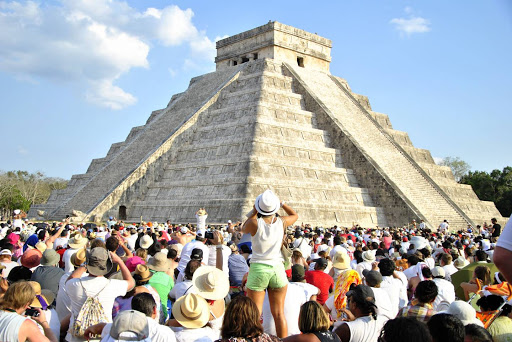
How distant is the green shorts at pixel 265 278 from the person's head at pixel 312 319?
1247 millimetres

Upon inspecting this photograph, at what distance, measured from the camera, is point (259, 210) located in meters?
5.93

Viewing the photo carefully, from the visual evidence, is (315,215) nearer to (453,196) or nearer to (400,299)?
(453,196)

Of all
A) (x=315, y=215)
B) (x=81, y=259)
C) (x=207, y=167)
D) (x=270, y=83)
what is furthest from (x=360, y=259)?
(x=270, y=83)

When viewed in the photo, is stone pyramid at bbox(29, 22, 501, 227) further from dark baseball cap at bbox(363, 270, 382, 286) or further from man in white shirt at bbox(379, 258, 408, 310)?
dark baseball cap at bbox(363, 270, 382, 286)

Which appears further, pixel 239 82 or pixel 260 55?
pixel 260 55

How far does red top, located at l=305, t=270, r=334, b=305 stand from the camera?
729cm

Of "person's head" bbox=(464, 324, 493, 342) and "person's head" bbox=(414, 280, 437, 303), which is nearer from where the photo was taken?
"person's head" bbox=(464, 324, 493, 342)

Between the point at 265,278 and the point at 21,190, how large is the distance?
63743 millimetres

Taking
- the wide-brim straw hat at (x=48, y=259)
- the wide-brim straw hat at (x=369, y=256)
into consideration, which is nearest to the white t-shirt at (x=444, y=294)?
the wide-brim straw hat at (x=369, y=256)

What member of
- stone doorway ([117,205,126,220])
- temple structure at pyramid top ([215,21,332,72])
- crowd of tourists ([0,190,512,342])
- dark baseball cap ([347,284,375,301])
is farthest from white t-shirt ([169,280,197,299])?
temple structure at pyramid top ([215,21,332,72])

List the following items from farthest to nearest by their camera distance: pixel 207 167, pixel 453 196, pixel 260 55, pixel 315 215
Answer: pixel 260 55
pixel 453 196
pixel 207 167
pixel 315 215

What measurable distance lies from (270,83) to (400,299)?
89.6 ft

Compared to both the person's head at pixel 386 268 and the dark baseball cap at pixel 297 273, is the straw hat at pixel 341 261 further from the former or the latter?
the dark baseball cap at pixel 297 273

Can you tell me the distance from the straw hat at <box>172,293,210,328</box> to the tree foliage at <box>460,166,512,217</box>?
45.0m
